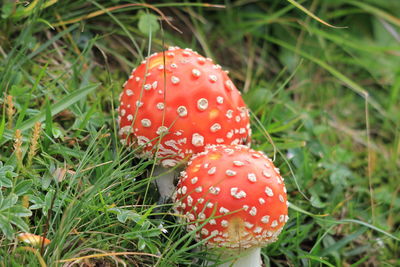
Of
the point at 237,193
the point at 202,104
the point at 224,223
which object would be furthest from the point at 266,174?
the point at 202,104

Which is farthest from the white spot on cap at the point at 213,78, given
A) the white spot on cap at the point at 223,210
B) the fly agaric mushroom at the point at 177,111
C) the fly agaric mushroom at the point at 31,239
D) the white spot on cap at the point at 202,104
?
the fly agaric mushroom at the point at 31,239

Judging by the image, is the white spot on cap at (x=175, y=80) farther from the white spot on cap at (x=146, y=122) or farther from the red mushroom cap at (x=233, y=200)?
the red mushroom cap at (x=233, y=200)

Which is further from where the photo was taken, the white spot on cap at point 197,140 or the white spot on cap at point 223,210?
the white spot on cap at point 197,140

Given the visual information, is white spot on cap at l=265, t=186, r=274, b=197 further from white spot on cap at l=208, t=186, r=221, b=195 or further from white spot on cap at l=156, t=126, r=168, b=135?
white spot on cap at l=156, t=126, r=168, b=135

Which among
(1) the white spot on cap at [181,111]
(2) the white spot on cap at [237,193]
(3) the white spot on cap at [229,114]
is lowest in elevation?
(2) the white spot on cap at [237,193]

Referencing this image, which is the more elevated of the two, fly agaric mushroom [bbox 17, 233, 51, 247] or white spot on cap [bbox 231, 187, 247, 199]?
fly agaric mushroom [bbox 17, 233, 51, 247]

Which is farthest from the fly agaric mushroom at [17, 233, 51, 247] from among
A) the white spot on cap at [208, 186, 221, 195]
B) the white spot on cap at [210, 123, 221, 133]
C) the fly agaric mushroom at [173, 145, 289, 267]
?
the white spot on cap at [210, 123, 221, 133]

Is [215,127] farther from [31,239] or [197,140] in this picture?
[31,239]

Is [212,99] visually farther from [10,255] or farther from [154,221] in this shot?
[10,255]
